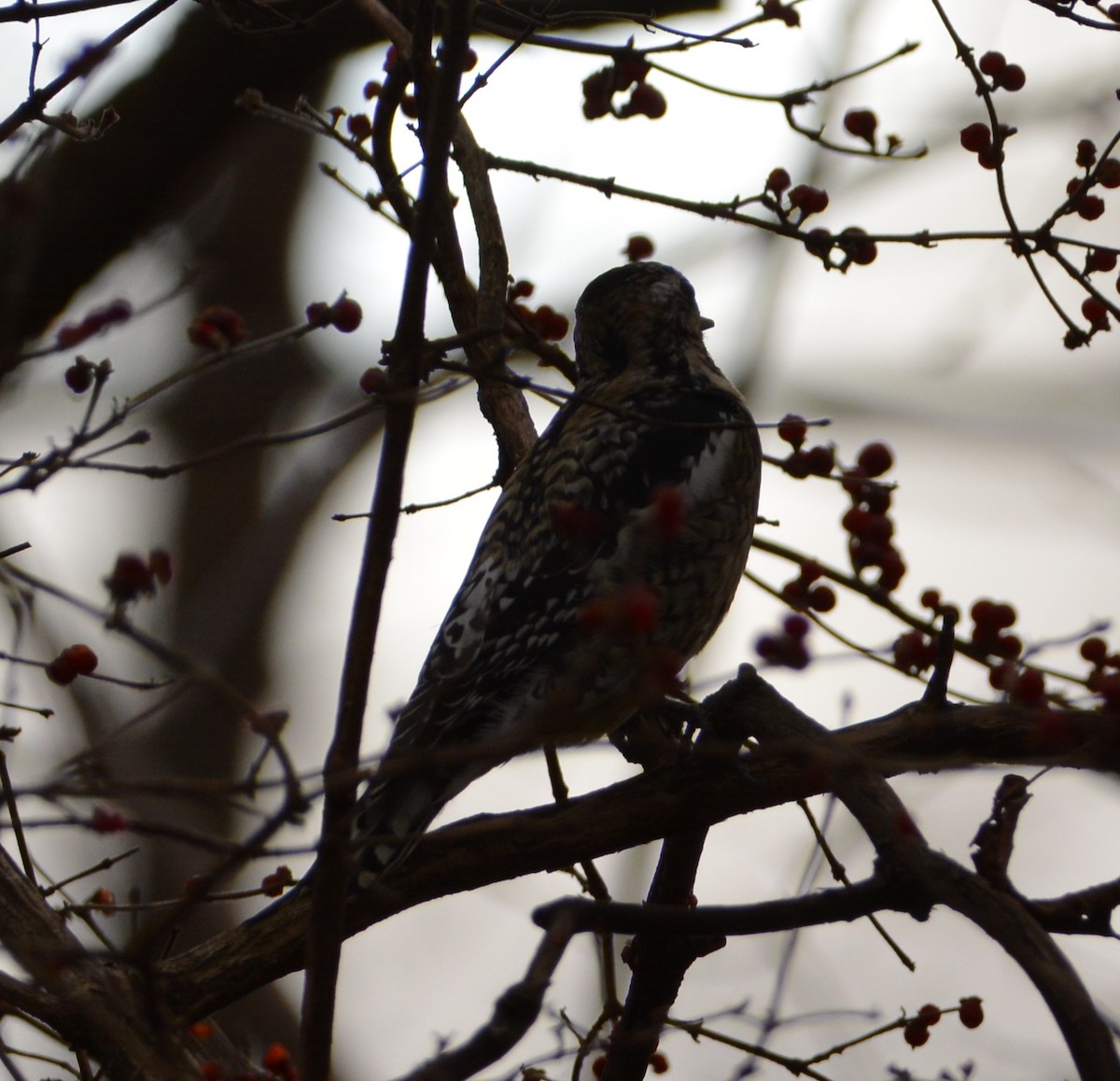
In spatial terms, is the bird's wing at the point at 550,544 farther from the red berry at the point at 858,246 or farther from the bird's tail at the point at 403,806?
the red berry at the point at 858,246

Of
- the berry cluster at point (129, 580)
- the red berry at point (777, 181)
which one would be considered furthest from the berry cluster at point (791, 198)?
the berry cluster at point (129, 580)

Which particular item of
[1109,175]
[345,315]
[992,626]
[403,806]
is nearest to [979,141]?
[1109,175]

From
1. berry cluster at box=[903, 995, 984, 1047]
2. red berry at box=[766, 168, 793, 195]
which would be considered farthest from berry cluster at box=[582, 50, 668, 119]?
berry cluster at box=[903, 995, 984, 1047]

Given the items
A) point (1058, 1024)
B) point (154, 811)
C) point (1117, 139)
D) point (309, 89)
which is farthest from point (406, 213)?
point (309, 89)

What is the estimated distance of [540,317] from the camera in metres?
3.87

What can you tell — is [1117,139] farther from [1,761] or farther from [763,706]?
[1,761]

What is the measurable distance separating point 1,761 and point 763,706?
1339 millimetres

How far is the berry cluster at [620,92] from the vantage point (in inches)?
131

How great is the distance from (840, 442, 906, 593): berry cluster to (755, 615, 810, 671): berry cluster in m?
0.89

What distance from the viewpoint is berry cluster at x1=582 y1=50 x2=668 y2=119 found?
334 centimetres

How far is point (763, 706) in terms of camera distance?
2.66m

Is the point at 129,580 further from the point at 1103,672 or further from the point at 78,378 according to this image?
the point at 1103,672

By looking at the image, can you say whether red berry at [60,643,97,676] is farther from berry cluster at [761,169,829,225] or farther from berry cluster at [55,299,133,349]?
berry cluster at [761,169,829,225]

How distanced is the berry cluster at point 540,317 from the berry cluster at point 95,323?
1570 mm
